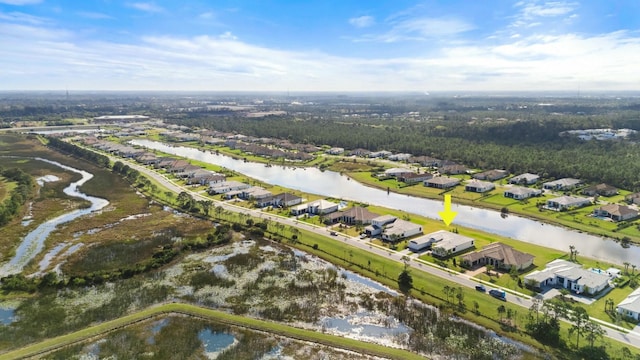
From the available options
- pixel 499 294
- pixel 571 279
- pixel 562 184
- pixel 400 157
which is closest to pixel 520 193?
pixel 562 184

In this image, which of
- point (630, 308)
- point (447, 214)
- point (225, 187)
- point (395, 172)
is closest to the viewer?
point (630, 308)

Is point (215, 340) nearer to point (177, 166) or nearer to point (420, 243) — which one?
point (420, 243)

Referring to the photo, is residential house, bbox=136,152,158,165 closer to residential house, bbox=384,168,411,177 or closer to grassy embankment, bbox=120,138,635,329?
grassy embankment, bbox=120,138,635,329

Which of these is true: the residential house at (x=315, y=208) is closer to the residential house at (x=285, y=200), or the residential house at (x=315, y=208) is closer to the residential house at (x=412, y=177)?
the residential house at (x=285, y=200)

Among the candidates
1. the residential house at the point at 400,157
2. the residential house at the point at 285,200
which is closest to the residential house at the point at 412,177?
the residential house at the point at 400,157

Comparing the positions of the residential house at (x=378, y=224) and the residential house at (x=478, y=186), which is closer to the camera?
the residential house at (x=378, y=224)

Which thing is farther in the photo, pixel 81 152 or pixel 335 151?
pixel 335 151
